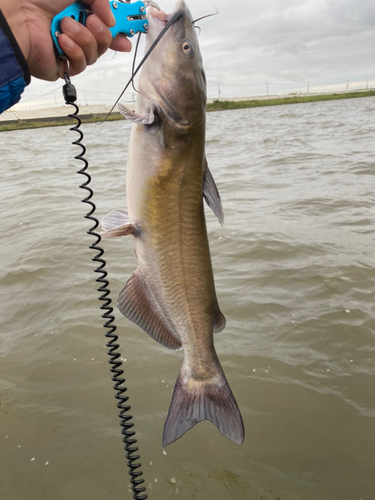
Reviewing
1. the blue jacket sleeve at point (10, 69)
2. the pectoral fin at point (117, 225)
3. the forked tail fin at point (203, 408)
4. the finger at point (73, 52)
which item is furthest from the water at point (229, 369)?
the finger at point (73, 52)

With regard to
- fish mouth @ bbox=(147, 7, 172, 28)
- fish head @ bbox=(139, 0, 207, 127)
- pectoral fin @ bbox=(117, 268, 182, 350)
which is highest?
fish mouth @ bbox=(147, 7, 172, 28)

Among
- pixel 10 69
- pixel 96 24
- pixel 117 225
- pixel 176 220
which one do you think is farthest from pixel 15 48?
pixel 176 220

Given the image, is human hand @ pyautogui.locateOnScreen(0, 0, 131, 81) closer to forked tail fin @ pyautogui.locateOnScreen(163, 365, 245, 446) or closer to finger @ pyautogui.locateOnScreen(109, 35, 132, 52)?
finger @ pyautogui.locateOnScreen(109, 35, 132, 52)

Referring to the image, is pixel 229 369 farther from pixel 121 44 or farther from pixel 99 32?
pixel 99 32

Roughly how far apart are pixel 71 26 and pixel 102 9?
14cm

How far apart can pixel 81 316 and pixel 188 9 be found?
333 centimetres

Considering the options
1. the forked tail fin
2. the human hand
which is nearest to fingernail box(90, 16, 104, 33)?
the human hand

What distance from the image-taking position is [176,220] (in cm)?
181

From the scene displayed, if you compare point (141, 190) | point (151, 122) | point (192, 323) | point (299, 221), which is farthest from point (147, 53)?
point (299, 221)

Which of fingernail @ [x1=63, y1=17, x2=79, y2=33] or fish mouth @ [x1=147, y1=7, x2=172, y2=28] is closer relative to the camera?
fingernail @ [x1=63, y1=17, x2=79, y2=33]

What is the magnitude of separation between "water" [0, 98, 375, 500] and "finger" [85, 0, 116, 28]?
255 cm

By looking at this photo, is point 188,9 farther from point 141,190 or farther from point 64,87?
point 141,190

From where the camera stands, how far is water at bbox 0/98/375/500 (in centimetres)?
264

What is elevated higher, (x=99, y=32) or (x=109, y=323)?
(x=99, y=32)
